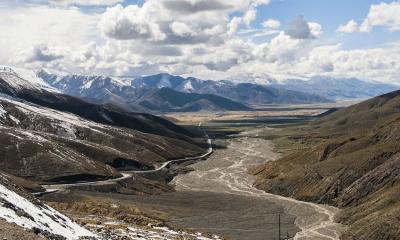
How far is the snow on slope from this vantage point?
47344 millimetres

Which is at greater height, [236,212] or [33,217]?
[33,217]

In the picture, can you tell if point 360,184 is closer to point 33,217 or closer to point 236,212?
point 236,212

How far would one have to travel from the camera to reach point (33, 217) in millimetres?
50438

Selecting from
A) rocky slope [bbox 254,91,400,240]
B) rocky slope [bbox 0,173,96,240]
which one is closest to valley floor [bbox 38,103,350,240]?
rocky slope [bbox 254,91,400,240]

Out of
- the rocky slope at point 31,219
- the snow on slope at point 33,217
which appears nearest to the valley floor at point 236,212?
the snow on slope at point 33,217

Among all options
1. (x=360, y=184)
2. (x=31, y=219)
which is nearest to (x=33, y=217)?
(x=31, y=219)

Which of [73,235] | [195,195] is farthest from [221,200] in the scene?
[73,235]

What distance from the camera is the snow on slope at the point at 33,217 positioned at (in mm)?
47344

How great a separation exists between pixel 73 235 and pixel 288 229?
77460mm

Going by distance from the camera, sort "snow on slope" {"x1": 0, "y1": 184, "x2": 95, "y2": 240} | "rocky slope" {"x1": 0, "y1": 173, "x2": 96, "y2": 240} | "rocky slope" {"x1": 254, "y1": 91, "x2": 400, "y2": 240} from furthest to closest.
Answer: "rocky slope" {"x1": 254, "y1": 91, "x2": 400, "y2": 240} → "snow on slope" {"x1": 0, "y1": 184, "x2": 95, "y2": 240} → "rocky slope" {"x1": 0, "y1": 173, "x2": 96, "y2": 240}

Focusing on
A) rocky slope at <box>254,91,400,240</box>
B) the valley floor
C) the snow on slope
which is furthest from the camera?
the valley floor

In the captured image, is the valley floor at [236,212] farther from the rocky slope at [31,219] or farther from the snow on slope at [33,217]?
the rocky slope at [31,219]

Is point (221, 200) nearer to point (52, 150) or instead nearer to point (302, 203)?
point (302, 203)

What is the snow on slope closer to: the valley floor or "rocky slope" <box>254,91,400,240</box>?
the valley floor
